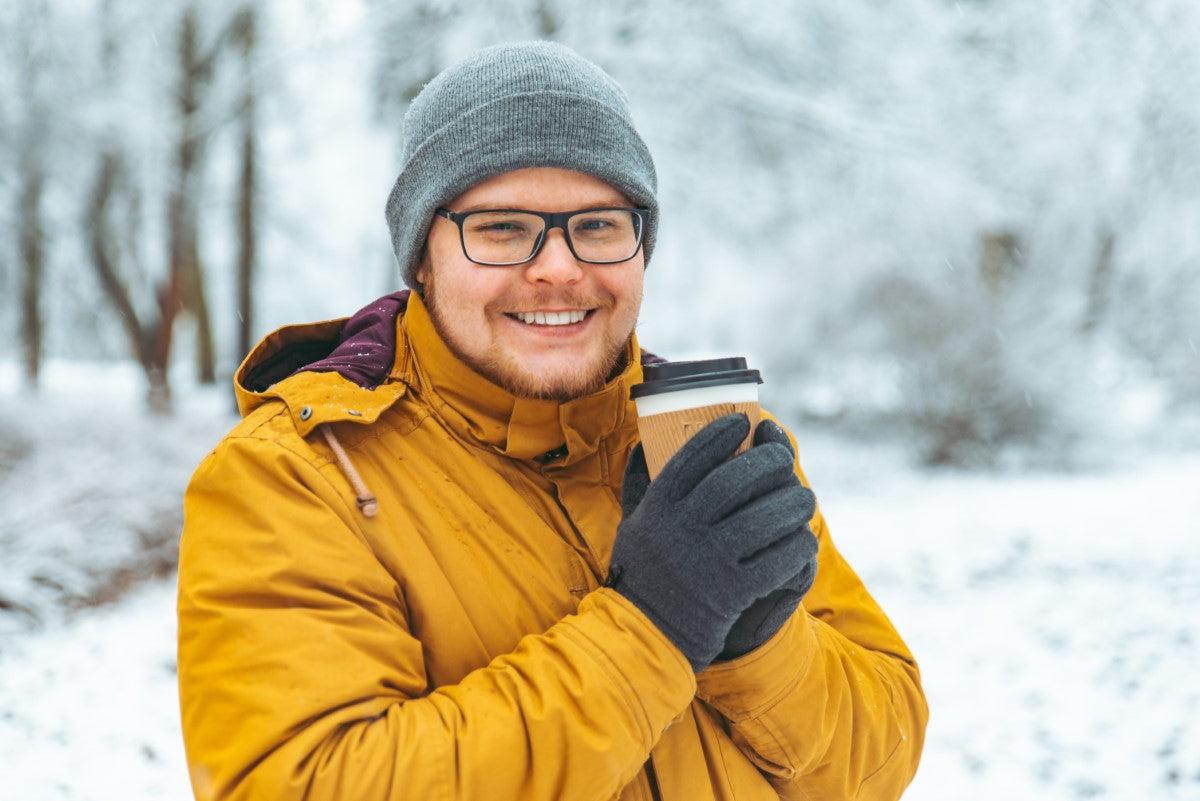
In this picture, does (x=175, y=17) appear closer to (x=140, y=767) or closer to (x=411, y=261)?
(x=140, y=767)

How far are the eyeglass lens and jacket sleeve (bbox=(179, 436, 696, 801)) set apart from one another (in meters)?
0.51

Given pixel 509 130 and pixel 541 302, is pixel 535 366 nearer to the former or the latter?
pixel 541 302

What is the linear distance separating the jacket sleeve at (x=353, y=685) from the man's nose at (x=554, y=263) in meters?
0.52

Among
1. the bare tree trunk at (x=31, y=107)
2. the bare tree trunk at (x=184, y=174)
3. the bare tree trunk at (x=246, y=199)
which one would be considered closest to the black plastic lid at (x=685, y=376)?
the bare tree trunk at (x=31, y=107)

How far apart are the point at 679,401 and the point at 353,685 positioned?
610 millimetres

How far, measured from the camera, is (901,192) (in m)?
8.07

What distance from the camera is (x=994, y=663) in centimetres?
483

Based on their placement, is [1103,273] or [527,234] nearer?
[527,234]

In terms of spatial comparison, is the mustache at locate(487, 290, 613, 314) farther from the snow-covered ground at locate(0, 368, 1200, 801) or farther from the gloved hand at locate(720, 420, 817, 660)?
the snow-covered ground at locate(0, 368, 1200, 801)

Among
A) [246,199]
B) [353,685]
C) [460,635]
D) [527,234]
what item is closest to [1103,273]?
[246,199]

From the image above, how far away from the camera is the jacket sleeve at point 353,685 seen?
111 centimetres

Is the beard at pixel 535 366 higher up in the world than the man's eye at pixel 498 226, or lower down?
lower down

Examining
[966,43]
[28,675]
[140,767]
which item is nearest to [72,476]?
[28,675]

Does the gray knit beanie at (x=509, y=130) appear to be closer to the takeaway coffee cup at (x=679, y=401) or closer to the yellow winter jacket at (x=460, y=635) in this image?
the yellow winter jacket at (x=460, y=635)
